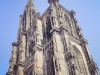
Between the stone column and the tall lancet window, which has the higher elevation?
the stone column

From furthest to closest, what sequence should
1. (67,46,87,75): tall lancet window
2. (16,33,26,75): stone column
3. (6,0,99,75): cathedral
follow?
1. (16,33,26,75): stone column
2. (6,0,99,75): cathedral
3. (67,46,87,75): tall lancet window

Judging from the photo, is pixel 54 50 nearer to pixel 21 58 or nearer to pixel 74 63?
pixel 74 63

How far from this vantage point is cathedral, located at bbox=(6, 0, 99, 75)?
1725 cm

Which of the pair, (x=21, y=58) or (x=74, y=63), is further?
(x=21, y=58)

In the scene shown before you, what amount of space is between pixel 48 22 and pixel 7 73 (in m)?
9.73

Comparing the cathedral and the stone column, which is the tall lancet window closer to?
the cathedral

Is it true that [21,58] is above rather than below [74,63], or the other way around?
above

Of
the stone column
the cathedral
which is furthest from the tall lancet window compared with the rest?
the stone column

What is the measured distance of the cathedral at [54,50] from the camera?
17.2 metres

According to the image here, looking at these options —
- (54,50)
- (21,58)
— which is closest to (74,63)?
(54,50)

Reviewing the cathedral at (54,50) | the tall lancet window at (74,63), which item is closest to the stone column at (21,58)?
the cathedral at (54,50)

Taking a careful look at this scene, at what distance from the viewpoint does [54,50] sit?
18.0 m

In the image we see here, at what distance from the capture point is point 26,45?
26.5 meters

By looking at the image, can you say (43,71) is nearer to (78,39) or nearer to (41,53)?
(41,53)
